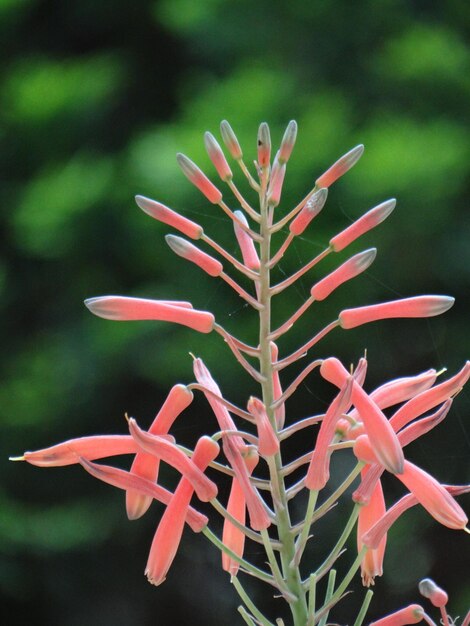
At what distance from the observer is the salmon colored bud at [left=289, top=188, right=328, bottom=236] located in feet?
3.83

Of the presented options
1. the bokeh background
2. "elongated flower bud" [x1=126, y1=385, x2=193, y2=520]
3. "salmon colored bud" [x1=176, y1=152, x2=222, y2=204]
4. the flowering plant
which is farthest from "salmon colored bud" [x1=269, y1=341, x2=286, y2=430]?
the bokeh background

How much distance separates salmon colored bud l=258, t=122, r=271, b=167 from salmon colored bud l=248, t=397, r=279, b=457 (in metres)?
0.30

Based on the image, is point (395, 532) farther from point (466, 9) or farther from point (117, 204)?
point (466, 9)

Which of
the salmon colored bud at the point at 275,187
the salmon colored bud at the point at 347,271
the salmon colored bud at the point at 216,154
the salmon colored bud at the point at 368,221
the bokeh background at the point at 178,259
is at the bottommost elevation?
the bokeh background at the point at 178,259

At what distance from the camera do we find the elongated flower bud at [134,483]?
3.54ft

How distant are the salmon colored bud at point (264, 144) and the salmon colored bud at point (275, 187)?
0.04m

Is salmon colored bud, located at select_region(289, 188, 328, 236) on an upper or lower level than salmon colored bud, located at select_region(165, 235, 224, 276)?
upper

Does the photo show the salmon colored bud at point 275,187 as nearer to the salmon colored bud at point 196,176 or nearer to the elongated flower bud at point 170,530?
the salmon colored bud at point 196,176

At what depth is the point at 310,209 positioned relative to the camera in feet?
3.88

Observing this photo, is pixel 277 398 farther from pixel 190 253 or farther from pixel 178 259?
pixel 178 259

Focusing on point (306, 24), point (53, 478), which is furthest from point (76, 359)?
point (306, 24)

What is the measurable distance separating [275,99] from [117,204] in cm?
Result: 72

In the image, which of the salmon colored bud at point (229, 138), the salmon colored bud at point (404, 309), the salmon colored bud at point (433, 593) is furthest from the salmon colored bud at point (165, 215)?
the salmon colored bud at point (433, 593)

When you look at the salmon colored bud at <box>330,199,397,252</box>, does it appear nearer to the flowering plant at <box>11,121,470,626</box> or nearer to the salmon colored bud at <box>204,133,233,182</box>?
the flowering plant at <box>11,121,470,626</box>
